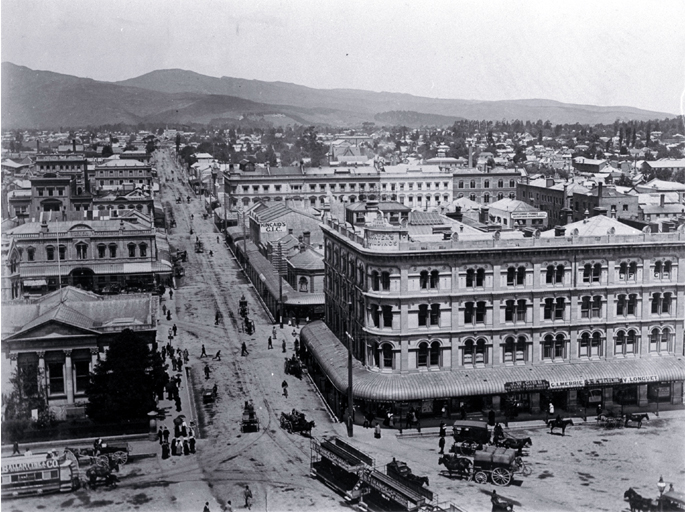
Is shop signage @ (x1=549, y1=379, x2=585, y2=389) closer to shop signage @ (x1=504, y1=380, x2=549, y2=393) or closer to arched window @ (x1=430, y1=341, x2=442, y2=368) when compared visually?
shop signage @ (x1=504, y1=380, x2=549, y2=393)

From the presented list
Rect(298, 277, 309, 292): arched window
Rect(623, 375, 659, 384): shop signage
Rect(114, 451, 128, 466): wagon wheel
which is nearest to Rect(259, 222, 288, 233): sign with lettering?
Rect(298, 277, 309, 292): arched window

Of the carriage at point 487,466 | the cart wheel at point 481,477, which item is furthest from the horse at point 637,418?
the cart wheel at point 481,477

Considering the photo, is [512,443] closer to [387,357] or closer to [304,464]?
[387,357]

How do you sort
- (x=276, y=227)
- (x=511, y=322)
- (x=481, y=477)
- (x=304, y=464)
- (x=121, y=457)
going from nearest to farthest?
1. (x=481, y=477)
2. (x=121, y=457)
3. (x=304, y=464)
4. (x=511, y=322)
5. (x=276, y=227)

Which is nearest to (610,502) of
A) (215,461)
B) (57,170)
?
(215,461)

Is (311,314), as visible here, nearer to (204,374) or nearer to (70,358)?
(204,374)

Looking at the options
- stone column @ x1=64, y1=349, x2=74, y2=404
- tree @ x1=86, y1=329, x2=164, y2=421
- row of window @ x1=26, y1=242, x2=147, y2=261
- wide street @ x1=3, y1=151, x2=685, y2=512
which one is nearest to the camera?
wide street @ x1=3, y1=151, x2=685, y2=512

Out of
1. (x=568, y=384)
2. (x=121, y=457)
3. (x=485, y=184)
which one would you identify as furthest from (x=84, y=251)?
(x=485, y=184)
